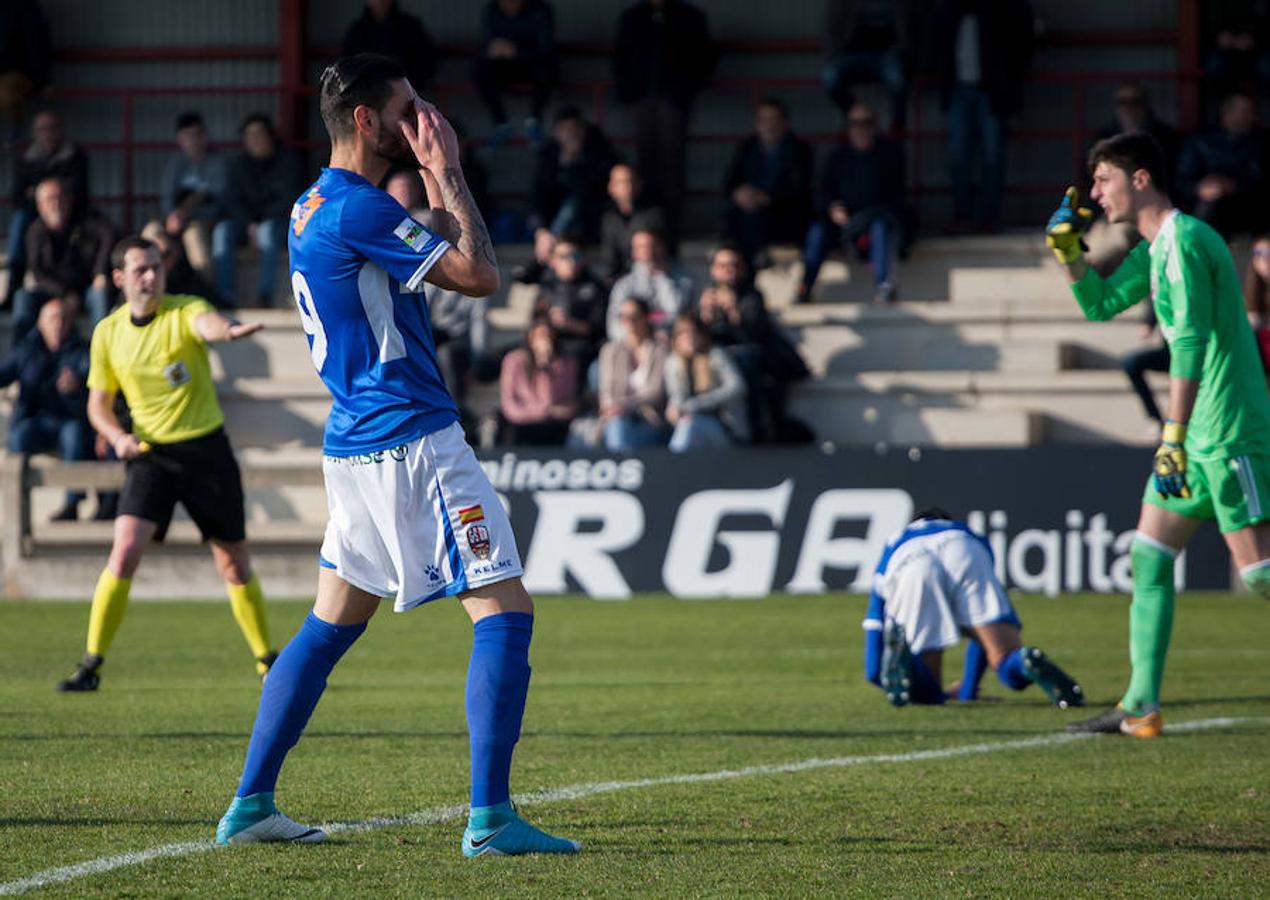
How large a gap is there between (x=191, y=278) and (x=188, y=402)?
843 centimetres

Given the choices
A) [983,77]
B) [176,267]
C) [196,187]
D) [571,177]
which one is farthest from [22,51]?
[983,77]

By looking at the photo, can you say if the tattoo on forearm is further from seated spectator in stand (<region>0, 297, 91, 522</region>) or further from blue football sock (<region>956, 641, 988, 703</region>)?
seated spectator in stand (<region>0, 297, 91, 522</region>)

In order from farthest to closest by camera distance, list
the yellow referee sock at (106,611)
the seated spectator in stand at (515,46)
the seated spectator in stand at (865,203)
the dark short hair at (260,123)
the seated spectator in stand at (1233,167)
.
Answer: the seated spectator in stand at (515,46) < the dark short hair at (260,123) < the seated spectator in stand at (865,203) < the seated spectator in stand at (1233,167) < the yellow referee sock at (106,611)

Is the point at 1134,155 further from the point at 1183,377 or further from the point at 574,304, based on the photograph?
the point at 574,304

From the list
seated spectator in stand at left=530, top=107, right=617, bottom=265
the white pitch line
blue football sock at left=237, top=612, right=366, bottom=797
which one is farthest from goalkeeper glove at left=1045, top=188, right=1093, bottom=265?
seated spectator in stand at left=530, top=107, right=617, bottom=265

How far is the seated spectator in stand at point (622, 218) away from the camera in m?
18.8

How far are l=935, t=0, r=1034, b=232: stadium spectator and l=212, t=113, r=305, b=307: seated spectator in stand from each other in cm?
641

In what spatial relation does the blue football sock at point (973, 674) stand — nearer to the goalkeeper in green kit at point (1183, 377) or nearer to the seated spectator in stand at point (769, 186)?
the goalkeeper in green kit at point (1183, 377)

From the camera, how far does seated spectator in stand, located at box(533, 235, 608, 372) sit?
709 inches

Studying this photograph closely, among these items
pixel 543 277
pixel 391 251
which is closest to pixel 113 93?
pixel 543 277

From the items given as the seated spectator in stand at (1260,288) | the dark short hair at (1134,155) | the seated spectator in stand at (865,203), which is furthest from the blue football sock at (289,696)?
the seated spectator in stand at (865,203)

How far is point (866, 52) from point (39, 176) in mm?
8324

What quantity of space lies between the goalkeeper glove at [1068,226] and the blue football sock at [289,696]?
11.2ft

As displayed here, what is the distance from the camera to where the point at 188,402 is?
1018 centimetres
